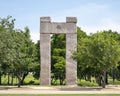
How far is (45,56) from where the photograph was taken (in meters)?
51.2

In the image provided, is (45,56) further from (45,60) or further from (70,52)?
(70,52)

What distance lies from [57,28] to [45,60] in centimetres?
469

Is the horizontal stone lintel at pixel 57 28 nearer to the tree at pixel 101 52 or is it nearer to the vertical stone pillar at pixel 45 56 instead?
the vertical stone pillar at pixel 45 56

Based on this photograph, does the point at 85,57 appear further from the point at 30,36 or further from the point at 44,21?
the point at 30,36

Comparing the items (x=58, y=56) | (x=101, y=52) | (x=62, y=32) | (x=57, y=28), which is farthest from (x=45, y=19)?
(x=101, y=52)

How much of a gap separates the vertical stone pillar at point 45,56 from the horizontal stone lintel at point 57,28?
0.14 metres

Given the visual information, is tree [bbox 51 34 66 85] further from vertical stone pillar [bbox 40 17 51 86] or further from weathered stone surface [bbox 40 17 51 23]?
weathered stone surface [bbox 40 17 51 23]

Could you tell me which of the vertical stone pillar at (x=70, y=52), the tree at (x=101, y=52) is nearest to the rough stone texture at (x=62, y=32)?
the vertical stone pillar at (x=70, y=52)

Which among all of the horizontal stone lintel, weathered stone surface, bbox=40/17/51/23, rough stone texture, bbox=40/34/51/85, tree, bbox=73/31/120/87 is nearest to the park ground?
tree, bbox=73/31/120/87

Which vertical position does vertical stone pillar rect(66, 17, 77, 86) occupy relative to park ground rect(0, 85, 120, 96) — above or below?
above

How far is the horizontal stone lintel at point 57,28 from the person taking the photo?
50812 mm

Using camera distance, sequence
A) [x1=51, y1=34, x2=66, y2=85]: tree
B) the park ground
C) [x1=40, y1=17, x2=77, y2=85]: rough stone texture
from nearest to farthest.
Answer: the park ground
[x1=40, y1=17, x2=77, y2=85]: rough stone texture
[x1=51, y1=34, x2=66, y2=85]: tree

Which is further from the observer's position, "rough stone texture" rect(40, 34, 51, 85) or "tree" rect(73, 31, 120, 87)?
"rough stone texture" rect(40, 34, 51, 85)

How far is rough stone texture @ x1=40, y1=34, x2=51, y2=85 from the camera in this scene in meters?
50.8
